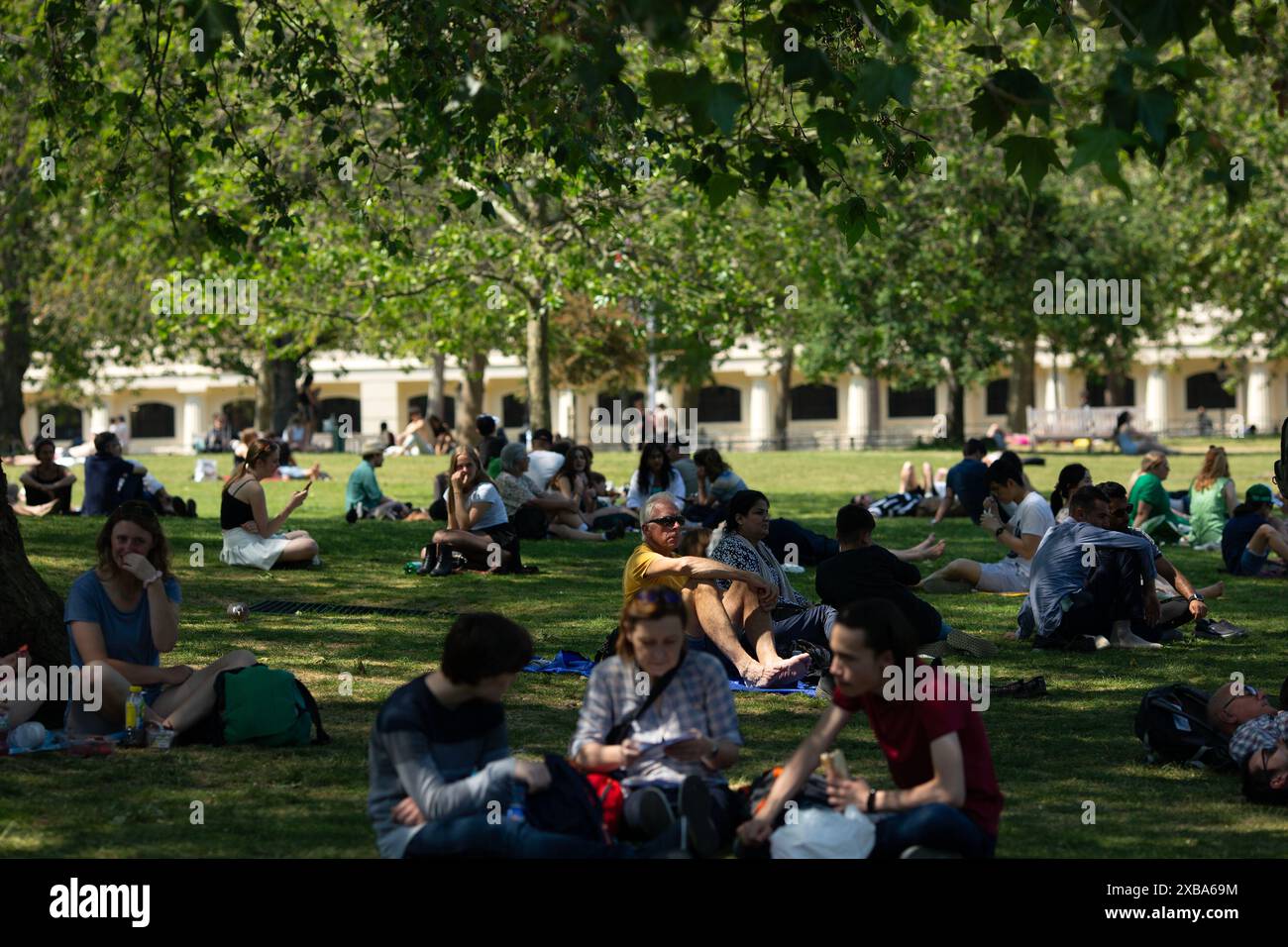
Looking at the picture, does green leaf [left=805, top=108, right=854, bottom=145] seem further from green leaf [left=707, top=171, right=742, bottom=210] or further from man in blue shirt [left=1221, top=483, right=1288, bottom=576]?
man in blue shirt [left=1221, top=483, right=1288, bottom=576]

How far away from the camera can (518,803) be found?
648 centimetres

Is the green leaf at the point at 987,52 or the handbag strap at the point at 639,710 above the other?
the green leaf at the point at 987,52

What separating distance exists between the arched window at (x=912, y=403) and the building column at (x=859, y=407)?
145 centimetres

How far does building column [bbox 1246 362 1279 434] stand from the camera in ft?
243

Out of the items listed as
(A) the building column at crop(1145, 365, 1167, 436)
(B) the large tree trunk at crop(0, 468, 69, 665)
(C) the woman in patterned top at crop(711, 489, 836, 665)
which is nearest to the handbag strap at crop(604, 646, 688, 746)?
(C) the woman in patterned top at crop(711, 489, 836, 665)

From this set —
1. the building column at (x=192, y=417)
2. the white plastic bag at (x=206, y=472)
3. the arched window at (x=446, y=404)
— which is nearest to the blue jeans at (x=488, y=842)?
the white plastic bag at (x=206, y=472)

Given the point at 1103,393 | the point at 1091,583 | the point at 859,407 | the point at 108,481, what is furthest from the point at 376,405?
the point at 1091,583

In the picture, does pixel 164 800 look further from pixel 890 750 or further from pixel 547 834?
pixel 890 750

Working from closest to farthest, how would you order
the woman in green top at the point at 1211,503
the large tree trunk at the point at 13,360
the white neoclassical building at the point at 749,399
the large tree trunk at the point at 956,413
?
the woman in green top at the point at 1211,503 → the large tree trunk at the point at 13,360 → the large tree trunk at the point at 956,413 → the white neoclassical building at the point at 749,399

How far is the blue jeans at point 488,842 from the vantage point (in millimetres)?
6234

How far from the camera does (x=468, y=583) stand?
15844 millimetres

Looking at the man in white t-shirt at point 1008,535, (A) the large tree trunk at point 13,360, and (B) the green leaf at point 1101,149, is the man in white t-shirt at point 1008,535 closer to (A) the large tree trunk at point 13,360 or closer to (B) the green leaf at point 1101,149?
(B) the green leaf at point 1101,149

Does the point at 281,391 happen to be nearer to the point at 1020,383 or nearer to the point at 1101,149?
the point at 1020,383

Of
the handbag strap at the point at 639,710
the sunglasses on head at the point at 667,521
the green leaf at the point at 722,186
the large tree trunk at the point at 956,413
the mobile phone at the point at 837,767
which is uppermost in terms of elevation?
the green leaf at the point at 722,186
